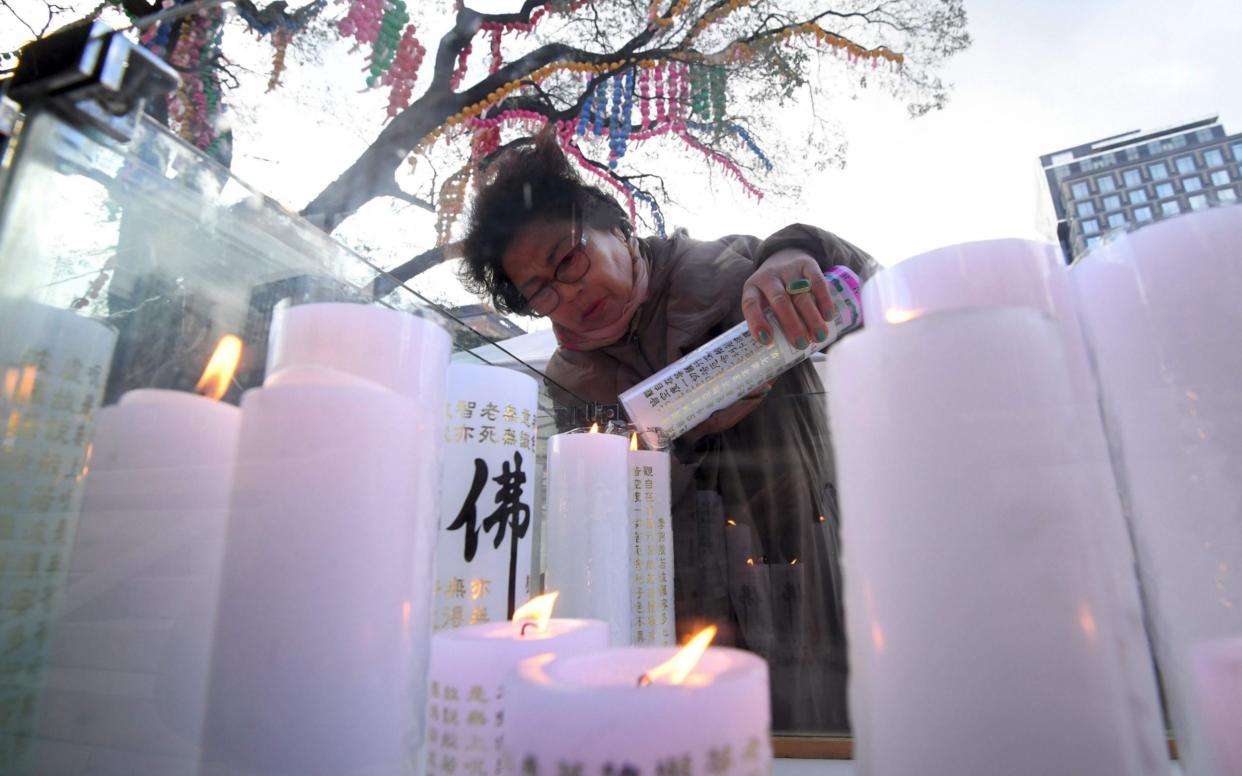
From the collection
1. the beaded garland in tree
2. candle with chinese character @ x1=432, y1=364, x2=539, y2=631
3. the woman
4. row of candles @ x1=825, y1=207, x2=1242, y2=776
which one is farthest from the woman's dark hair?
the beaded garland in tree

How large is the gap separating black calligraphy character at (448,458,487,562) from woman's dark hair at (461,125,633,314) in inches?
20.5

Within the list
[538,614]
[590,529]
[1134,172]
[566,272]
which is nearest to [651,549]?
[590,529]

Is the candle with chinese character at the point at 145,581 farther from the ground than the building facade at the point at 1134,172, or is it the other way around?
the building facade at the point at 1134,172

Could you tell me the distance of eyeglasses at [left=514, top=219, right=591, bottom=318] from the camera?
0.87m

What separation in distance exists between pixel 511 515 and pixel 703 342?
379mm

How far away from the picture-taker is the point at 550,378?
0.92 metres

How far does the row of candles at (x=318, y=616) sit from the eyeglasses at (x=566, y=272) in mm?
552

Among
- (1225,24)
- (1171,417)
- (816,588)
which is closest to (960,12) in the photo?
(1225,24)

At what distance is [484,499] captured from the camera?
461mm

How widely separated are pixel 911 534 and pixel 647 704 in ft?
0.33

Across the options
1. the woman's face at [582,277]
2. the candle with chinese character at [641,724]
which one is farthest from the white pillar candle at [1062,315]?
the woman's face at [582,277]

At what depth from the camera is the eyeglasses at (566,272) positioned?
0.87 metres

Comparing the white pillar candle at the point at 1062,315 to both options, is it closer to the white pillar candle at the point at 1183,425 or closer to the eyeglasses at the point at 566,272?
the white pillar candle at the point at 1183,425

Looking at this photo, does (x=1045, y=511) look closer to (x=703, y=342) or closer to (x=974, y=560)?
(x=974, y=560)
